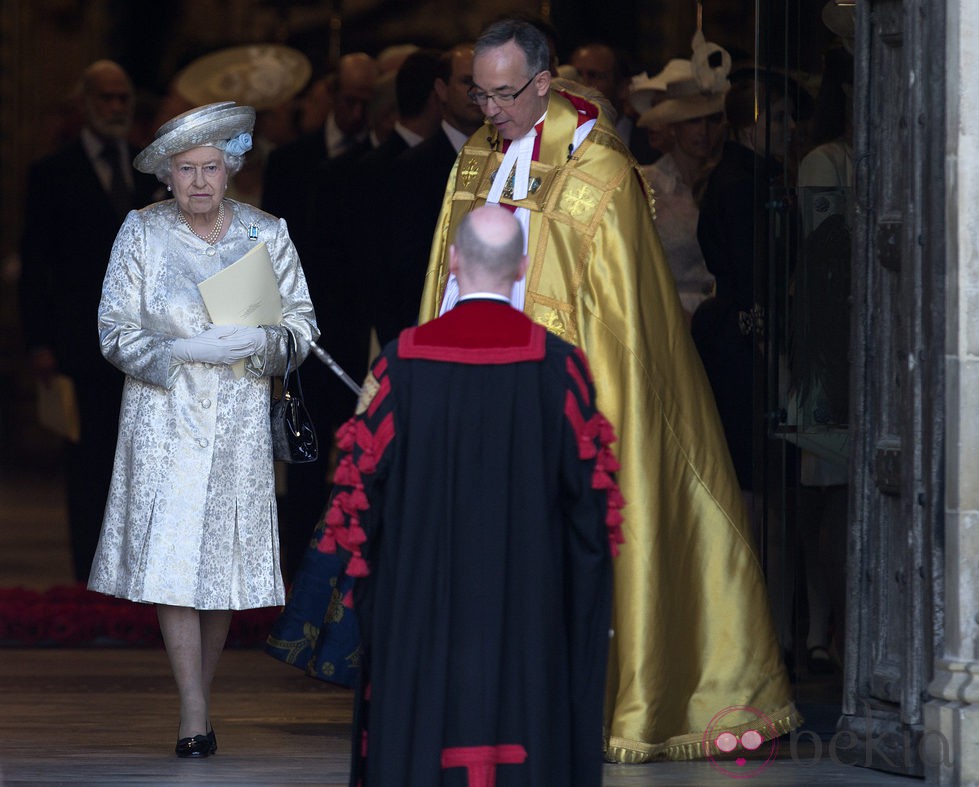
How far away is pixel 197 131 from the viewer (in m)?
5.93

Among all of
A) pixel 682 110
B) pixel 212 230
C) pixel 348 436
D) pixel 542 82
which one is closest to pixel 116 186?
pixel 682 110

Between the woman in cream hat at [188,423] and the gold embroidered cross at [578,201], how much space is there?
89cm

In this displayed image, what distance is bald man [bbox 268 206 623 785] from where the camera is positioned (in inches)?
180

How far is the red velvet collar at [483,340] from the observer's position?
4555 millimetres

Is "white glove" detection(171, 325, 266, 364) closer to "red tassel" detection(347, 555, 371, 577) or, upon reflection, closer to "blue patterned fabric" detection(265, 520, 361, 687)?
"blue patterned fabric" detection(265, 520, 361, 687)

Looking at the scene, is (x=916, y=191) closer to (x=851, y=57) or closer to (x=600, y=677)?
(x=851, y=57)

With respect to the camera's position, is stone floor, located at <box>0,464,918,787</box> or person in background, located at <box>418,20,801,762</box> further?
person in background, located at <box>418,20,801,762</box>

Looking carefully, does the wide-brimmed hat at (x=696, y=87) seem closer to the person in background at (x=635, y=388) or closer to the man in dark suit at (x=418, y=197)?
the man in dark suit at (x=418, y=197)

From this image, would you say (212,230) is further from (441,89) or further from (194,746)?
(441,89)

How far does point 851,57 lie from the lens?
6770mm

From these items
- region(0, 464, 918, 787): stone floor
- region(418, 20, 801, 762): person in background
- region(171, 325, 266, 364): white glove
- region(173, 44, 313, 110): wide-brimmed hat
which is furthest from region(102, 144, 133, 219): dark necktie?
region(171, 325, 266, 364): white glove

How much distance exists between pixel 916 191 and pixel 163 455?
7.38 ft

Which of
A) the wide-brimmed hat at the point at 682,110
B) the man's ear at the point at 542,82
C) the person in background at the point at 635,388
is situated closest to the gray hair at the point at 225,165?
the person in background at the point at 635,388

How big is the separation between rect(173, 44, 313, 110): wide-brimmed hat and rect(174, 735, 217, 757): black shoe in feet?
15.2
